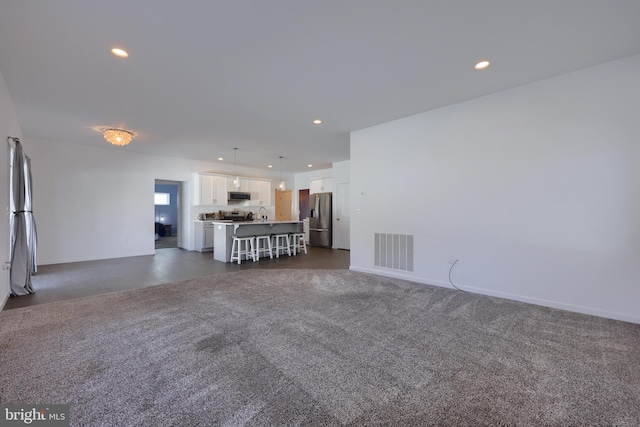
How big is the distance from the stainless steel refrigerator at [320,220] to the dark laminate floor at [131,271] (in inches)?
46.9

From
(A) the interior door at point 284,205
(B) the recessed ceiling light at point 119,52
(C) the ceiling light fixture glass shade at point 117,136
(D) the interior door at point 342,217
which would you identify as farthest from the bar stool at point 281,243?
(B) the recessed ceiling light at point 119,52

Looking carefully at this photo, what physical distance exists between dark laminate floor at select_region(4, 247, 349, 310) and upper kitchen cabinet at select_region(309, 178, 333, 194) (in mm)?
2410

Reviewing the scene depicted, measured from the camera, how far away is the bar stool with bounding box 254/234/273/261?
21.1ft

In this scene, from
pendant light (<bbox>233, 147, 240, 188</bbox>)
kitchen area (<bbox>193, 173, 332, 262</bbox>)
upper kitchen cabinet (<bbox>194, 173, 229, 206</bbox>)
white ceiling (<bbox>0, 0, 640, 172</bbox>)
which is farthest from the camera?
upper kitchen cabinet (<bbox>194, 173, 229, 206</bbox>)

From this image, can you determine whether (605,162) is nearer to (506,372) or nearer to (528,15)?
(528,15)

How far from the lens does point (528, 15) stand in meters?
2.10

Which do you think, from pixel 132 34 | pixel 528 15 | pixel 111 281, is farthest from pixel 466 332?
pixel 111 281

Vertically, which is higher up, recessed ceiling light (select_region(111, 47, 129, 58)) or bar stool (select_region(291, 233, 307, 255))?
recessed ceiling light (select_region(111, 47, 129, 58))

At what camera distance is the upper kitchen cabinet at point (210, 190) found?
306 inches

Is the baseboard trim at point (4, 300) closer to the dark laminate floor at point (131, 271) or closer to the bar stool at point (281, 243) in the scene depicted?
the dark laminate floor at point (131, 271)

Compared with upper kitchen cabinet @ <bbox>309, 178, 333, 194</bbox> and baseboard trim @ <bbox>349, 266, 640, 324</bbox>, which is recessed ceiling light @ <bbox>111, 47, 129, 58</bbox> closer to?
baseboard trim @ <bbox>349, 266, 640, 324</bbox>

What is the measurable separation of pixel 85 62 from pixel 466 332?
472 cm

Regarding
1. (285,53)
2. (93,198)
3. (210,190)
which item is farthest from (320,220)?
(285,53)

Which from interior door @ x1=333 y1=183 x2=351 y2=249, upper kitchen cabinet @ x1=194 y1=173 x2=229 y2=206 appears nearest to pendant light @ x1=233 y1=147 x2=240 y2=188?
upper kitchen cabinet @ x1=194 y1=173 x2=229 y2=206
